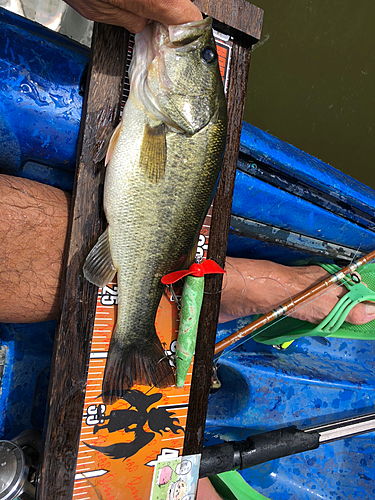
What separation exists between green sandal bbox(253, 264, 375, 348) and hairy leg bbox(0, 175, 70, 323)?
1.45 meters

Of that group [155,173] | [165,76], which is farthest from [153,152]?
[165,76]

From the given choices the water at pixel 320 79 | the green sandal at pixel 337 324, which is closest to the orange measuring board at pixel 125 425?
the green sandal at pixel 337 324

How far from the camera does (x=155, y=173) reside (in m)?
1.22

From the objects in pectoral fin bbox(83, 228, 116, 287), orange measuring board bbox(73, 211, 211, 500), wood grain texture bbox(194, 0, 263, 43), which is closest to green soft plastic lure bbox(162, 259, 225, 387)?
orange measuring board bbox(73, 211, 211, 500)

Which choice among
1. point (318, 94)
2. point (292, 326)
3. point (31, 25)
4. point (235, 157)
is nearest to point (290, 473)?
point (292, 326)

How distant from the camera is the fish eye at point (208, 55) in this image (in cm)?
122

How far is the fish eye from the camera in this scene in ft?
3.99

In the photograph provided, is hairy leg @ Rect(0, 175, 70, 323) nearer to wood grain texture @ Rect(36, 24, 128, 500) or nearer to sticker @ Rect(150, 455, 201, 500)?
wood grain texture @ Rect(36, 24, 128, 500)

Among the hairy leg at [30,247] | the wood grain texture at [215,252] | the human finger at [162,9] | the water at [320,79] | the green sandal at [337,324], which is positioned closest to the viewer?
the human finger at [162,9]

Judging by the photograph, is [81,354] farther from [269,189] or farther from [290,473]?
[290,473]

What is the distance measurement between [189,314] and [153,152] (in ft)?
2.12

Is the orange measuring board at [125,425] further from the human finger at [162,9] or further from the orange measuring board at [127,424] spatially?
the human finger at [162,9]

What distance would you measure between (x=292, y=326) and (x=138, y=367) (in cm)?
140

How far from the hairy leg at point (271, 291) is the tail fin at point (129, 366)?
0.76m
